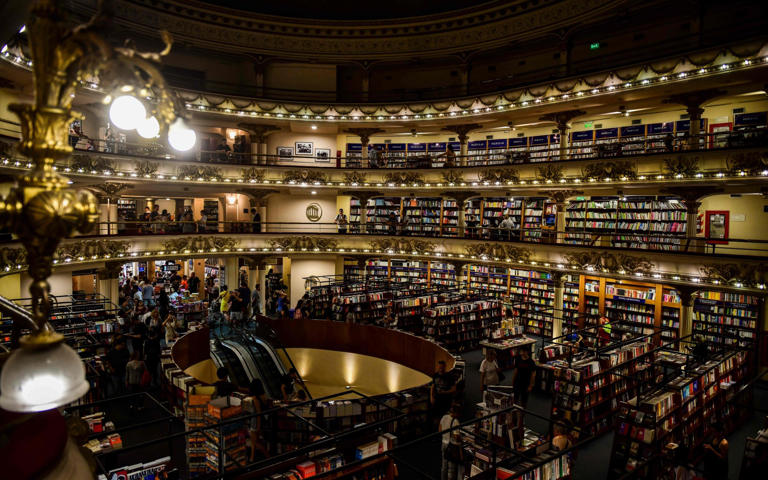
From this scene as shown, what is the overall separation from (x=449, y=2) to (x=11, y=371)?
22.0m

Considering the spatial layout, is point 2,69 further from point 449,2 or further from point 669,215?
point 669,215

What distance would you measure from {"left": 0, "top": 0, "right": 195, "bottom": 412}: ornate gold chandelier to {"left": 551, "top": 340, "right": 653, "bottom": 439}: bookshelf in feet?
30.8

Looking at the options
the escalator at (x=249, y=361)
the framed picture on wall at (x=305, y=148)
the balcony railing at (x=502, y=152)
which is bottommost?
the escalator at (x=249, y=361)

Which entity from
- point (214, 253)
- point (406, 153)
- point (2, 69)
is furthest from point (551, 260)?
point (2, 69)

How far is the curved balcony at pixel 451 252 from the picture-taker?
12.0m

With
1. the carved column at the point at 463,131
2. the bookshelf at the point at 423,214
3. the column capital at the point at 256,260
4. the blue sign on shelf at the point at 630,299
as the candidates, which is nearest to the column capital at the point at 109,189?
the column capital at the point at 256,260

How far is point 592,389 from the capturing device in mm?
9797

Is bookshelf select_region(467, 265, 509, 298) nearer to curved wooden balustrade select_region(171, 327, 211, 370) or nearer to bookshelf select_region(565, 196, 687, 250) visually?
bookshelf select_region(565, 196, 687, 250)

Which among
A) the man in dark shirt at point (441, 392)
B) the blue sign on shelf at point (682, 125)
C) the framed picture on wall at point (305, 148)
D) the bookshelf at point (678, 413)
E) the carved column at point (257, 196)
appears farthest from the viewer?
the framed picture on wall at point (305, 148)

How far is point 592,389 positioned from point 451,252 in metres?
9.43

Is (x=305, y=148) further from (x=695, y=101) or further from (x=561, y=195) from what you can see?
(x=695, y=101)

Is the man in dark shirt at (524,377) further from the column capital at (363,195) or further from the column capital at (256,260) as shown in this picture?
the column capital at (256,260)

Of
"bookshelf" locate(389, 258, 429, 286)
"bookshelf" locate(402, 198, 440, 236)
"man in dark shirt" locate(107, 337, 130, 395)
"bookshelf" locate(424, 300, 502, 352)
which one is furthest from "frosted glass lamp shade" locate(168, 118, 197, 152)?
"bookshelf" locate(389, 258, 429, 286)

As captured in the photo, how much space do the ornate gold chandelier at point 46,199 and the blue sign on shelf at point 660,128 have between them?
59.7ft
